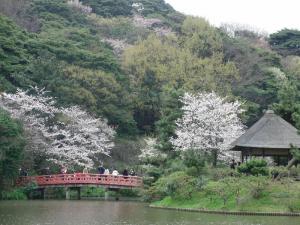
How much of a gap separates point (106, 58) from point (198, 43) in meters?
12.2

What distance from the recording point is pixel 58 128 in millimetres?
49312

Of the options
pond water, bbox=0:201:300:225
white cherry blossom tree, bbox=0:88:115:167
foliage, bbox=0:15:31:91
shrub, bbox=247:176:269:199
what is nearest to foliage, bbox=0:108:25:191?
pond water, bbox=0:201:300:225

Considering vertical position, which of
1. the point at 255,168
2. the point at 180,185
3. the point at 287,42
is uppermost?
the point at 287,42

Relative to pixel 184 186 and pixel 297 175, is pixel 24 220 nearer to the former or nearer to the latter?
pixel 184 186

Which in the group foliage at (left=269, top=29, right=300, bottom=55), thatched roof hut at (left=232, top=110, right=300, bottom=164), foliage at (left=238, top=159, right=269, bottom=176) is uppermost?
foliage at (left=269, top=29, right=300, bottom=55)

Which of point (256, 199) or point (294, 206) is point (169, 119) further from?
point (294, 206)

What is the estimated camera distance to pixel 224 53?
68625 mm

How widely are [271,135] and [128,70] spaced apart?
85.3 feet

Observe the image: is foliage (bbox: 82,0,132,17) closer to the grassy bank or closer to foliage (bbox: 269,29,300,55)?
foliage (bbox: 269,29,300,55)

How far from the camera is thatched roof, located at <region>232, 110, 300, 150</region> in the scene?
3816 cm

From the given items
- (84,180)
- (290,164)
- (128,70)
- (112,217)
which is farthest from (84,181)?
(128,70)

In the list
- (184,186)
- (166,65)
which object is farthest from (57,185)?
(166,65)

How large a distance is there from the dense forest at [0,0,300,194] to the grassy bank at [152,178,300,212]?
636cm

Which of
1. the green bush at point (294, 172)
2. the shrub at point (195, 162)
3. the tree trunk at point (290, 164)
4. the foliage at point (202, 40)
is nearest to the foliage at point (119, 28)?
the foliage at point (202, 40)
